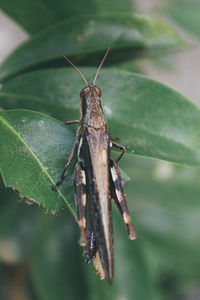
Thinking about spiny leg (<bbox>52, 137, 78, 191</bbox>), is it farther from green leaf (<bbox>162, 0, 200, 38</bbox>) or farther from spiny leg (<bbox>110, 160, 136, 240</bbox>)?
green leaf (<bbox>162, 0, 200, 38</bbox>)

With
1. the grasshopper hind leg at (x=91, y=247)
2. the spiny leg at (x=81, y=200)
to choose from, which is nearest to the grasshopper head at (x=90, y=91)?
the spiny leg at (x=81, y=200)

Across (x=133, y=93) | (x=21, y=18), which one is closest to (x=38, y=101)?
(x=133, y=93)

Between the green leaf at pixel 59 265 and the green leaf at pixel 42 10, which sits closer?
the green leaf at pixel 42 10

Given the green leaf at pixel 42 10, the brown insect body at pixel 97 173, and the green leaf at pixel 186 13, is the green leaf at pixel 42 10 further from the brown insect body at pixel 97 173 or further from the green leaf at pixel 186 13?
the green leaf at pixel 186 13

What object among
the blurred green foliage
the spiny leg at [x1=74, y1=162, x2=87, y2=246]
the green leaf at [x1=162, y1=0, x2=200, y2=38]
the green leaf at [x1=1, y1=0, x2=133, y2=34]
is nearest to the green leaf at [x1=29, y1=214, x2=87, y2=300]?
the blurred green foliage

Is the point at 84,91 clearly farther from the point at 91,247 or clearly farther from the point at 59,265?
the point at 59,265

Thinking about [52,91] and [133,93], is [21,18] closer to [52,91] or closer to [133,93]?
[52,91]

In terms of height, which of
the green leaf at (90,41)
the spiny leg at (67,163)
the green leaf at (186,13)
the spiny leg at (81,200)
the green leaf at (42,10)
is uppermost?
the green leaf at (186,13)
